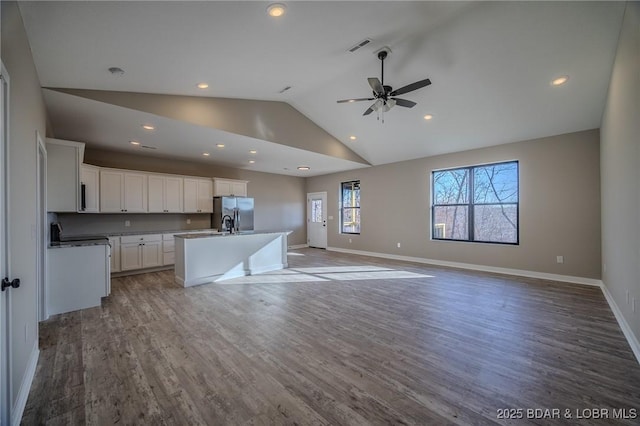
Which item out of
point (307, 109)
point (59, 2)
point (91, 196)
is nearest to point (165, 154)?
point (91, 196)

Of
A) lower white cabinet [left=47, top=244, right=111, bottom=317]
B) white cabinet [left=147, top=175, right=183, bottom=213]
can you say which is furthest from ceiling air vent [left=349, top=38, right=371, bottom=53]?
white cabinet [left=147, top=175, right=183, bottom=213]

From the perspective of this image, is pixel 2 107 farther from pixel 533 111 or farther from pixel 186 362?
pixel 533 111

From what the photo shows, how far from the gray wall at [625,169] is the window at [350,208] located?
5.46 meters

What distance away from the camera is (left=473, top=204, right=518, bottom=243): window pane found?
5527mm

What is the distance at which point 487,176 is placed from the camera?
5879 millimetres

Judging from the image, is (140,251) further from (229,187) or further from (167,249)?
(229,187)

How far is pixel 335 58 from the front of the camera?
3.57m

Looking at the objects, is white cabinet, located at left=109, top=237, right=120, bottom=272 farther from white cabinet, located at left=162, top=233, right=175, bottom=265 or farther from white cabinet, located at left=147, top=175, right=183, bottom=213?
white cabinet, located at left=147, top=175, right=183, bottom=213

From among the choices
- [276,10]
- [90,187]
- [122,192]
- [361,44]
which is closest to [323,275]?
[361,44]

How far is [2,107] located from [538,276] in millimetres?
7168

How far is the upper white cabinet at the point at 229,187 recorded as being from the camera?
7.11 meters

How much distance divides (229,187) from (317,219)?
3.38 metres

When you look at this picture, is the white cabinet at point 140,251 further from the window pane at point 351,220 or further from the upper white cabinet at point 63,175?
the window pane at point 351,220

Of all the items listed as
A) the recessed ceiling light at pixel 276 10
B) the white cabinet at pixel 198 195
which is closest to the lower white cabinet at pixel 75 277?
the white cabinet at pixel 198 195
